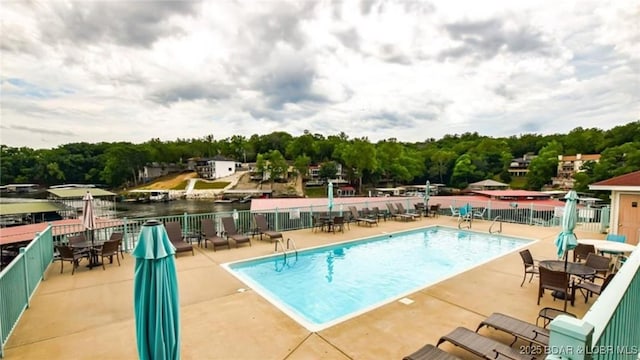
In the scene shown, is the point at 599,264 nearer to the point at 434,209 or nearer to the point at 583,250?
the point at 583,250

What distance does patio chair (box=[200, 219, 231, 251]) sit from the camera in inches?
366

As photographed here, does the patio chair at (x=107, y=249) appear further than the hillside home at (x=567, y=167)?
No

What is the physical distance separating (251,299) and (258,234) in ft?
18.4

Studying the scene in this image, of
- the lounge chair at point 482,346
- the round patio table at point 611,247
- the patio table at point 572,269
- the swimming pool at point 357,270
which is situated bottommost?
the swimming pool at point 357,270

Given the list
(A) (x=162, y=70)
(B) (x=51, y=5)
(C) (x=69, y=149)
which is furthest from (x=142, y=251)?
(C) (x=69, y=149)

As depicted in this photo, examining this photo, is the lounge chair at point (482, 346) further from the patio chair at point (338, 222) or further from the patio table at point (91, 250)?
the patio table at point (91, 250)

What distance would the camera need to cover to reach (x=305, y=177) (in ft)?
220

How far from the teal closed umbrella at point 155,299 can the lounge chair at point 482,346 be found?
10.4 feet

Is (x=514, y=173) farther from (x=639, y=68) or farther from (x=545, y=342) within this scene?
(x=545, y=342)

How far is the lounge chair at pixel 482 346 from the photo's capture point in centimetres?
330

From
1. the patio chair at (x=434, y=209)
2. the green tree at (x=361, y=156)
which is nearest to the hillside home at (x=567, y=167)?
the green tree at (x=361, y=156)

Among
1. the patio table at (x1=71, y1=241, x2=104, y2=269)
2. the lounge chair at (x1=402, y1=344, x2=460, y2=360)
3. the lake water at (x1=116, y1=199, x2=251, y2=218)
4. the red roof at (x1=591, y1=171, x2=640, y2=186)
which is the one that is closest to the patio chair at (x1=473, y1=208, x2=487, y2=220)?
the red roof at (x1=591, y1=171, x2=640, y2=186)

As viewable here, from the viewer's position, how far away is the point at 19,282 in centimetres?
489

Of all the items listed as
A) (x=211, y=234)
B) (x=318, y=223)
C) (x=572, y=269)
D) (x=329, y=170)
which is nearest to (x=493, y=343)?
(x=572, y=269)
